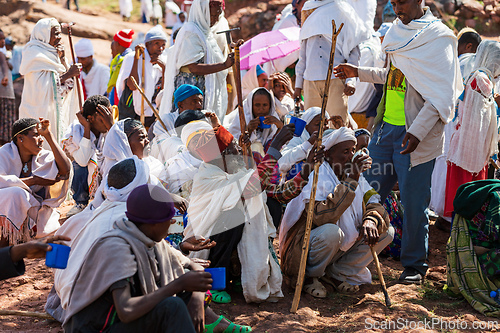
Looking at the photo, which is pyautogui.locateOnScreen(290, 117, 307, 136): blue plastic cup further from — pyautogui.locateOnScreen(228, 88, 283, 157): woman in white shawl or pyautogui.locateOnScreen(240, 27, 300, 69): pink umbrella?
pyautogui.locateOnScreen(240, 27, 300, 69): pink umbrella

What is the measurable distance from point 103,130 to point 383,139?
10.4 feet

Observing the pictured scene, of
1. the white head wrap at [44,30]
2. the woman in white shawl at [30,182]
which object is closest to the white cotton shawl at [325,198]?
the woman in white shawl at [30,182]

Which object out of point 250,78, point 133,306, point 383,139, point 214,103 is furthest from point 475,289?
point 250,78

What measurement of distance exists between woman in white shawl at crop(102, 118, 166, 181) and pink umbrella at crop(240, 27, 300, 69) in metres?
3.87

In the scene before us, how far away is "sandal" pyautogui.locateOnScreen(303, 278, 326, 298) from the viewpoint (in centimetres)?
472

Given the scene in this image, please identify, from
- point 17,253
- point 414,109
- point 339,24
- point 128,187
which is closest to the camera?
point 17,253

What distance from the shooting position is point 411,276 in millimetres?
5016

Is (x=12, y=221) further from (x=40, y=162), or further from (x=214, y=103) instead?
(x=214, y=103)

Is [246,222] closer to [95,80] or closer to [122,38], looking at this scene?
[122,38]

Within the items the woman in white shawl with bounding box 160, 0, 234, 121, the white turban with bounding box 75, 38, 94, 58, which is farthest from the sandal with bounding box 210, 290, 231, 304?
the white turban with bounding box 75, 38, 94, 58

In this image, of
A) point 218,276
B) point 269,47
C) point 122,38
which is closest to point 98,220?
point 218,276

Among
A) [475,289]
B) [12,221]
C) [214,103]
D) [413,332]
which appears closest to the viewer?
[413,332]

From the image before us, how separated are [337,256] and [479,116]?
7.86 feet

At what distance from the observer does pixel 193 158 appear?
5.05 meters
